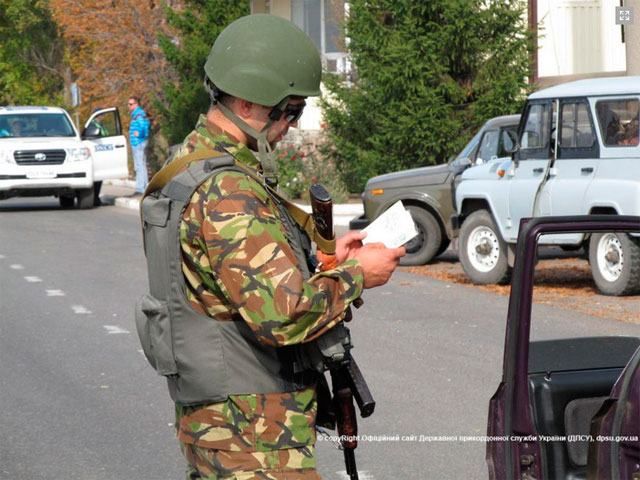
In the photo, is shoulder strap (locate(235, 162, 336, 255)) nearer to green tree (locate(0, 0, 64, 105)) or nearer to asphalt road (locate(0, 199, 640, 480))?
asphalt road (locate(0, 199, 640, 480))

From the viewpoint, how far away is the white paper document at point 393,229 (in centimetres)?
338

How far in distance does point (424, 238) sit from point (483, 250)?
1.86 metres

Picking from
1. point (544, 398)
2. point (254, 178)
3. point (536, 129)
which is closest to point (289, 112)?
point (254, 178)

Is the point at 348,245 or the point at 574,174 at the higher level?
the point at 348,245

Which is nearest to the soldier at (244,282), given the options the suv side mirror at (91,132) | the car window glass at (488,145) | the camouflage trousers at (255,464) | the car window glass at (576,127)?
the camouflage trousers at (255,464)

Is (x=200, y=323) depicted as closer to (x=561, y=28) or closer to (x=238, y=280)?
(x=238, y=280)

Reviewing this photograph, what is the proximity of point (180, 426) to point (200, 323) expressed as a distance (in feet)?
1.03

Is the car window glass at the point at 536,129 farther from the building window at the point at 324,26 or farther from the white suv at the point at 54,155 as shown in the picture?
the building window at the point at 324,26

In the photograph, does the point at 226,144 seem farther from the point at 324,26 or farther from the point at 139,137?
the point at 324,26

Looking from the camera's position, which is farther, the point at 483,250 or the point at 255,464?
the point at 483,250

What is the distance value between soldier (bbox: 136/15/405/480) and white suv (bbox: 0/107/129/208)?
21.8 meters

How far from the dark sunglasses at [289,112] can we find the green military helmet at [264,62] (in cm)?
4

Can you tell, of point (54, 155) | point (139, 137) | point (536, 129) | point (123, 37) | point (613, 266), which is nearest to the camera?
point (613, 266)

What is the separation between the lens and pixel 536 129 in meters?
13.0
